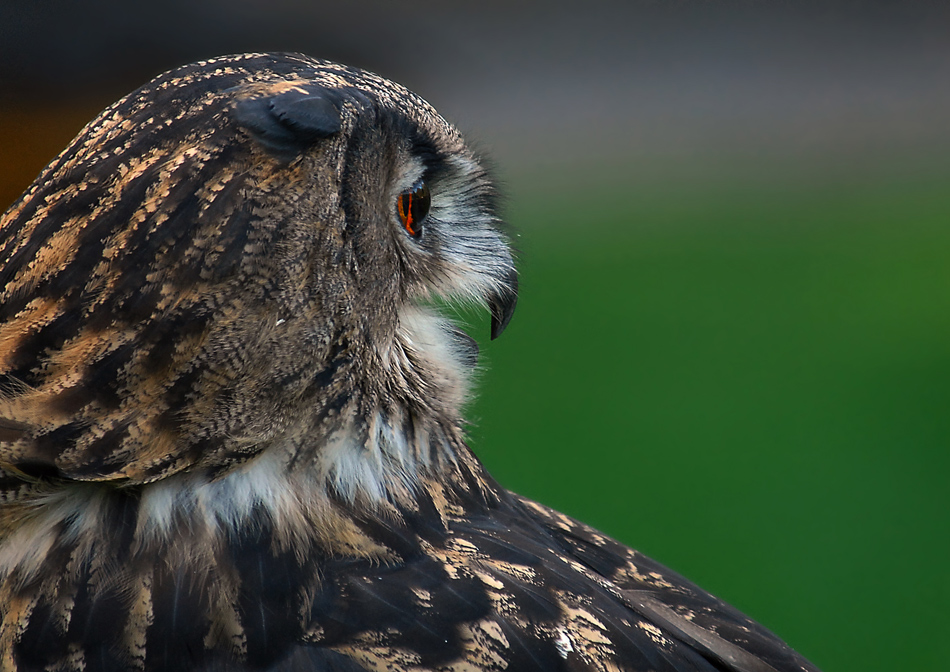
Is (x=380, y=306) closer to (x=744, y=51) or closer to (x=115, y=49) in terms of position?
(x=115, y=49)

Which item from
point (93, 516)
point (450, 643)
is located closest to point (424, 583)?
point (450, 643)

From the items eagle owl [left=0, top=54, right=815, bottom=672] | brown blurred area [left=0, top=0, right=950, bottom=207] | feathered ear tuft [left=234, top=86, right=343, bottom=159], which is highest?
brown blurred area [left=0, top=0, right=950, bottom=207]

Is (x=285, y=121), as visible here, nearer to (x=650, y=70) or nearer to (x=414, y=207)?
(x=414, y=207)

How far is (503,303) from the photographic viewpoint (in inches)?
62.8

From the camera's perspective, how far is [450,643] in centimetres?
108

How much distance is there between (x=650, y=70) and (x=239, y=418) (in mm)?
9350

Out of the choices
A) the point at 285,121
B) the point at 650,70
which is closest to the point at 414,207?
the point at 285,121

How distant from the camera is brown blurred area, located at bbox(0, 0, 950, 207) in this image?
7.31 metres

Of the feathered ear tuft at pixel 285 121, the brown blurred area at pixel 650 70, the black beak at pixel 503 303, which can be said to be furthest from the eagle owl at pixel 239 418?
the brown blurred area at pixel 650 70

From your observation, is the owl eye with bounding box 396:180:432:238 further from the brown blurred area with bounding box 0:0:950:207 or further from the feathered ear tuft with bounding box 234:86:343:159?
the brown blurred area with bounding box 0:0:950:207

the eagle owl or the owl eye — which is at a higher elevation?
the owl eye

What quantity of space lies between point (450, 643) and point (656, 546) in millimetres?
2983

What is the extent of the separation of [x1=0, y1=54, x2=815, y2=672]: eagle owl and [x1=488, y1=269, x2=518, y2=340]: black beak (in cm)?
35

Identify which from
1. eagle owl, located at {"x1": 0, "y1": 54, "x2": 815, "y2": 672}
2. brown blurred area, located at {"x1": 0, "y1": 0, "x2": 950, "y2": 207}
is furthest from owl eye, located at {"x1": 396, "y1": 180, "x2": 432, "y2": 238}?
brown blurred area, located at {"x1": 0, "y1": 0, "x2": 950, "y2": 207}
